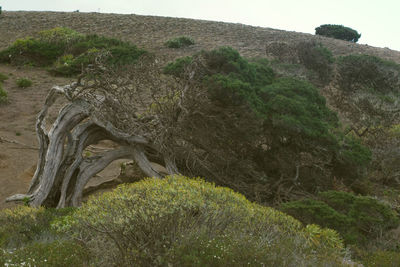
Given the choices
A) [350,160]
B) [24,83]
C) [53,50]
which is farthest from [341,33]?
[350,160]

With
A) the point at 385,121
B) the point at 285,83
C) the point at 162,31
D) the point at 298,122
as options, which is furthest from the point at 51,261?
the point at 162,31

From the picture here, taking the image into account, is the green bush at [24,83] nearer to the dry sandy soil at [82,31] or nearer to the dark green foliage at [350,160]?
the dry sandy soil at [82,31]

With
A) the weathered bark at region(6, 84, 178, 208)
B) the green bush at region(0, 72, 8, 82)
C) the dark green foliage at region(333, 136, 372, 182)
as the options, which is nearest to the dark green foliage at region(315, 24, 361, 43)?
the green bush at region(0, 72, 8, 82)

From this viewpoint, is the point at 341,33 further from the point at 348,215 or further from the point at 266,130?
the point at 348,215

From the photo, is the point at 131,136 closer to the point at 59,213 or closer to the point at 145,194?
the point at 59,213

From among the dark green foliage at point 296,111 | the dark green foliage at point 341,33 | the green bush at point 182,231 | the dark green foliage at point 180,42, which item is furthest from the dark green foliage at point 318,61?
the dark green foliage at point 341,33

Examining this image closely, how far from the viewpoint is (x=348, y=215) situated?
7.36 meters

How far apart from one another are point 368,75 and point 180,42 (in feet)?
49.8

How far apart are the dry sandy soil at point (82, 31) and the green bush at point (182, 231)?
21.1ft

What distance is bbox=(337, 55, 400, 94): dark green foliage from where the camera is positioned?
19844 millimetres

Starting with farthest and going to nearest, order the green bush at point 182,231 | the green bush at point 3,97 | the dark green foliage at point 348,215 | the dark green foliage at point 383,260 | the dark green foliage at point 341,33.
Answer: the dark green foliage at point 341,33
the green bush at point 3,97
the dark green foliage at point 348,215
the dark green foliage at point 383,260
the green bush at point 182,231

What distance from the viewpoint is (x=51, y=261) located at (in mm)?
4918

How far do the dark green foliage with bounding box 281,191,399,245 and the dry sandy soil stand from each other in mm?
6690

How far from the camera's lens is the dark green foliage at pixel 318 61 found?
22369 mm
